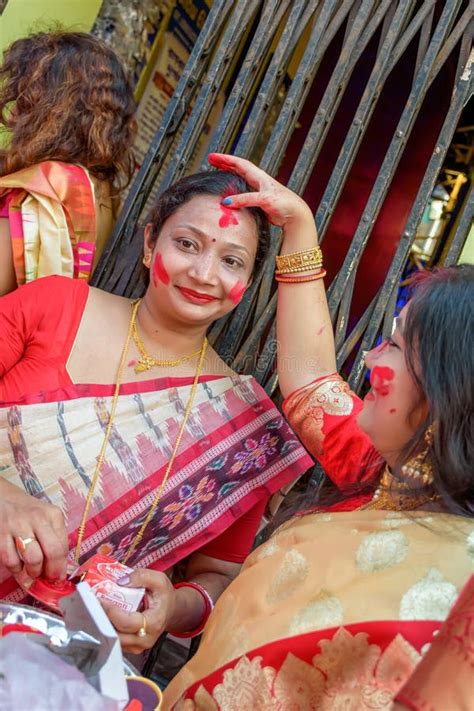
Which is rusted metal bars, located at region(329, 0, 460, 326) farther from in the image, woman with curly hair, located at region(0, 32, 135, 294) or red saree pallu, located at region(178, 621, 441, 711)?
red saree pallu, located at region(178, 621, 441, 711)

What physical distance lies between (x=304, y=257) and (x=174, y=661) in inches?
94.2

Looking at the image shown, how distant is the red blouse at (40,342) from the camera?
6.35 feet

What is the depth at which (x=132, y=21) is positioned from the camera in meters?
3.71

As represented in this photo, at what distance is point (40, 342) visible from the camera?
6.48ft

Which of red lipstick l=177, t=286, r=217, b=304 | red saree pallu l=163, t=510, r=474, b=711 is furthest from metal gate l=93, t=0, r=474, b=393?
red saree pallu l=163, t=510, r=474, b=711

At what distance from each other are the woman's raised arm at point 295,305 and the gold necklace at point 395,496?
0.46 metres

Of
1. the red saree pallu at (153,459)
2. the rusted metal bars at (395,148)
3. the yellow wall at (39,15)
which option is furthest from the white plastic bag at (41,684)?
the yellow wall at (39,15)

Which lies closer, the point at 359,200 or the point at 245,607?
the point at 245,607

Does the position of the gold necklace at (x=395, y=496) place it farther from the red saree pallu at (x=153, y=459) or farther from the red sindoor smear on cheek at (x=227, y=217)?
the red sindoor smear on cheek at (x=227, y=217)

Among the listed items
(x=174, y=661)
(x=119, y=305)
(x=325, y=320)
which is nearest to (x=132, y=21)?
(x=119, y=305)

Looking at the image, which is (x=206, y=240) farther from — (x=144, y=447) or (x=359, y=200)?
(x=359, y=200)

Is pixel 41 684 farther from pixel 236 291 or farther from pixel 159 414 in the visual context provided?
pixel 236 291

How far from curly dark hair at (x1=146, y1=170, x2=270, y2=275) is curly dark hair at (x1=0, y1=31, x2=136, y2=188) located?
370 millimetres

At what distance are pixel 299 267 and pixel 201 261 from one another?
0.30 metres
